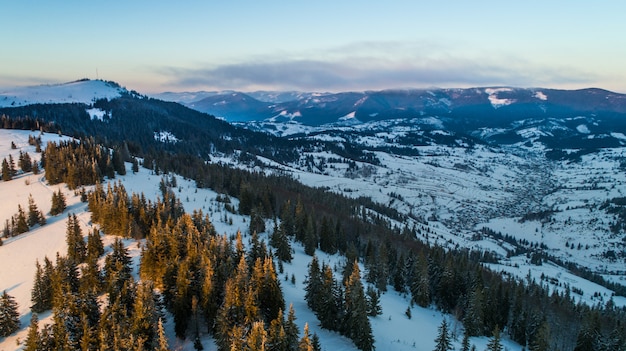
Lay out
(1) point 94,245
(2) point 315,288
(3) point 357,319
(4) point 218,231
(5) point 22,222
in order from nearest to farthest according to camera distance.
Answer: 1. (3) point 357,319
2. (2) point 315,288
3. (1) point 94,245
4. (5) point 22,222
5. (4) point 218,231

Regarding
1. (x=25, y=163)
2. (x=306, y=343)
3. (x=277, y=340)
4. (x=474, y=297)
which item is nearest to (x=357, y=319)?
(x=277, y=340)

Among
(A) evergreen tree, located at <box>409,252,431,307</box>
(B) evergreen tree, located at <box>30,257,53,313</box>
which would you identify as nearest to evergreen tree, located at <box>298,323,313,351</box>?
(B) evergreen tree, located at <box>30,257,53,313</box>

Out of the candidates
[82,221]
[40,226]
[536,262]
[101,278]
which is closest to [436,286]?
[101,278]

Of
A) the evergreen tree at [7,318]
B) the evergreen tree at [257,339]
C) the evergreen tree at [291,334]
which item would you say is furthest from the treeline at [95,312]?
the evergreen tree at [291,334]

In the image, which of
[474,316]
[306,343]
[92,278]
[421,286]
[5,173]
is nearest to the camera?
[306,343]

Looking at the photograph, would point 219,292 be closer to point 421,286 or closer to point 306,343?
point 306,343

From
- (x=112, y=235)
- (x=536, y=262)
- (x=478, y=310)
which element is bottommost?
(x=536, y=262)

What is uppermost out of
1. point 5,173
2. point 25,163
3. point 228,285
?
point 25,163

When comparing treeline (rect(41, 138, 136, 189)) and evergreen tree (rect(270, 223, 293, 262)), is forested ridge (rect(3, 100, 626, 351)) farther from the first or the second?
treeline (rect(41, 138, 136, 189))

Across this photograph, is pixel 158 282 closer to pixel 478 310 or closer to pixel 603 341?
pixel 478 310
